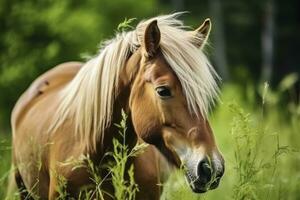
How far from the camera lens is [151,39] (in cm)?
530

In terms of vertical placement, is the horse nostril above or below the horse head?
below

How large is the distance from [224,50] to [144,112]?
134 ft

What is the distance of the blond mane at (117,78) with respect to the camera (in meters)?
5.12

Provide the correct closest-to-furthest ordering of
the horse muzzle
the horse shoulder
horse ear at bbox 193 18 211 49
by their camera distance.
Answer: the horse muzzle < horse ear at bbox 193 18 211 49 < the horse shoulder

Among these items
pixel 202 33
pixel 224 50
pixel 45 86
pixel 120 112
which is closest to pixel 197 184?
pixel 120 112

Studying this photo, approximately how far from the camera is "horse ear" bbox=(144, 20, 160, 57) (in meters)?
5.27

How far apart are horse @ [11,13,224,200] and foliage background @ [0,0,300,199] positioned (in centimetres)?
18

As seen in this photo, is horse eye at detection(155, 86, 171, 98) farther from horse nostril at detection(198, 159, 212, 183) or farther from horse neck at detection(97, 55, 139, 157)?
horse nostril at detection(198, 159, 212, 183)

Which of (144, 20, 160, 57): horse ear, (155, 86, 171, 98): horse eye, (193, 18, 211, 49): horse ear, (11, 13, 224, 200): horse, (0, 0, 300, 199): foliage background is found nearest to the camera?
(11, 13, 224, 200): horse

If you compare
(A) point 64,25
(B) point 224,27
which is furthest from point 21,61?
(B) point 224,27

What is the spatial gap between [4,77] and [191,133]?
10926 mm

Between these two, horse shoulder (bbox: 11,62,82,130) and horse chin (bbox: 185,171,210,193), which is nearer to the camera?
horse chin (bbox: 185,171,210,193)

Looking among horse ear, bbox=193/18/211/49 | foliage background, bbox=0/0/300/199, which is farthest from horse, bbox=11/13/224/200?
foliage background, bbox=0/0/300/199

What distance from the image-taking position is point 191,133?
Result: 493cm
